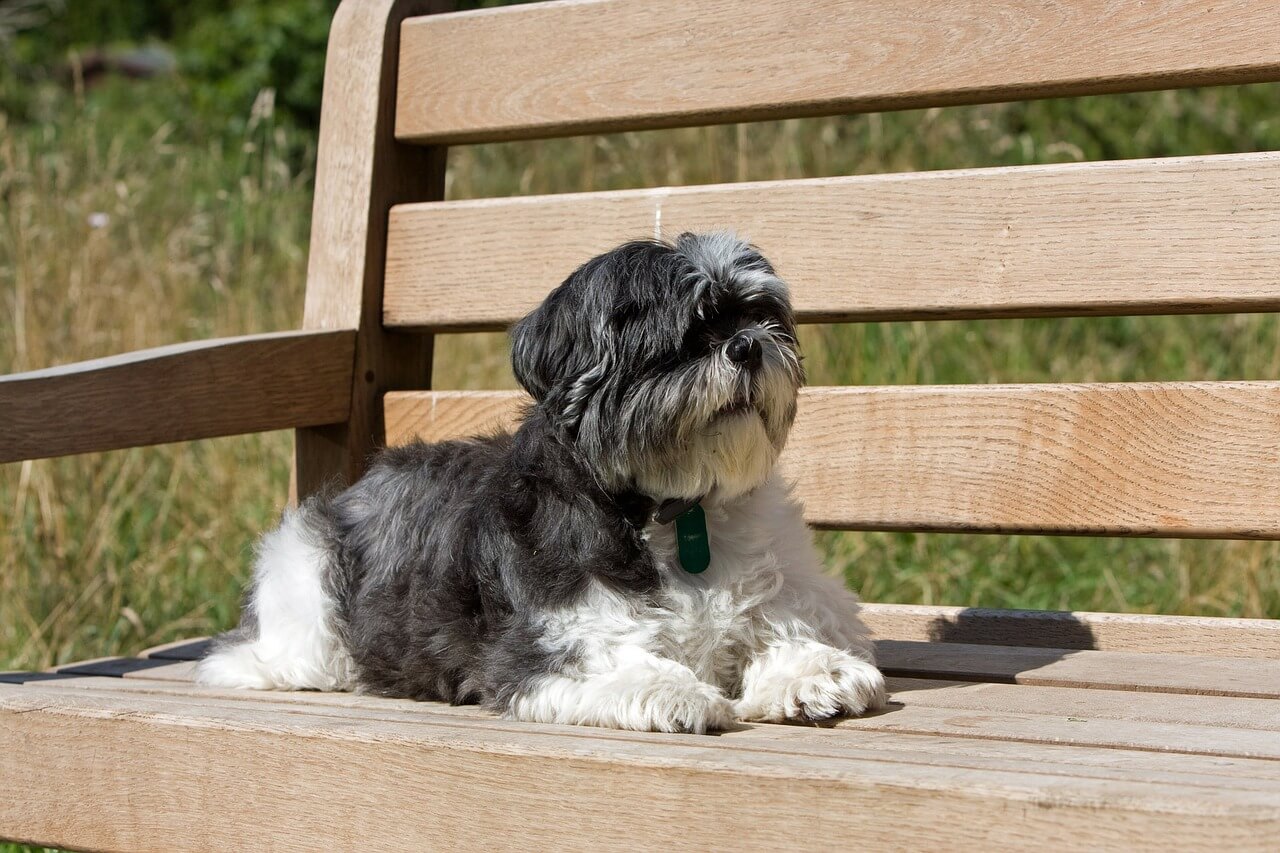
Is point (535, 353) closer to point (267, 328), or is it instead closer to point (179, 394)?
point (179, 394)

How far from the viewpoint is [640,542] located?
2.45 metres

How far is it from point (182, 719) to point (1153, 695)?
143 cm

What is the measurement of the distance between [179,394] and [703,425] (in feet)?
3.80

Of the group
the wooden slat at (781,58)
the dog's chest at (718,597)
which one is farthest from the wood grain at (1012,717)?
the wooden slat at (781,58)

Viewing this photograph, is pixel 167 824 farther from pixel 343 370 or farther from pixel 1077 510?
pixel 1077 510

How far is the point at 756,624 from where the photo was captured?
252cm

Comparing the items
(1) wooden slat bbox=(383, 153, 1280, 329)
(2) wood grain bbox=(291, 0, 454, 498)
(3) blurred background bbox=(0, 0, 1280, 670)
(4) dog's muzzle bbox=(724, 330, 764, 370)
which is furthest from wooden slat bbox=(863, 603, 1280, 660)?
(3) blurred background bbox=(0, 0, 1280, 670)

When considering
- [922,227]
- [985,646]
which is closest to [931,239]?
[922,227]

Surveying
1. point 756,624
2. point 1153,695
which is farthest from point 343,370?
point 1153,695

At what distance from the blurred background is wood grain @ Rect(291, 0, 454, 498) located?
853 millimetres

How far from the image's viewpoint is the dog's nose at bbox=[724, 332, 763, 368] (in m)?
2.33

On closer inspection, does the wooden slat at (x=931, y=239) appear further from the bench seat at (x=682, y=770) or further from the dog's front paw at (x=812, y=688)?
the dog's front paw at (x=812, y=688)

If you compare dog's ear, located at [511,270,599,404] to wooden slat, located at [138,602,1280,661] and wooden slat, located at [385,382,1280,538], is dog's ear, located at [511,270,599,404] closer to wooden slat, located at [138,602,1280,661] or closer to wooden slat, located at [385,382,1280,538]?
wooden slat, located at [385,382,1280,538]

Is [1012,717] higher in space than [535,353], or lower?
lower
